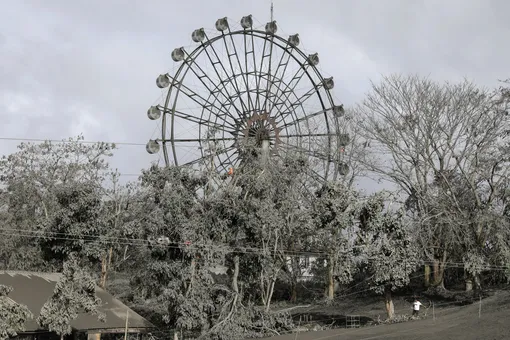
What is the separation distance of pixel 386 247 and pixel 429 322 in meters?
4.33

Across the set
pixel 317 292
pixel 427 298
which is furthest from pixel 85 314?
pixel 317 292

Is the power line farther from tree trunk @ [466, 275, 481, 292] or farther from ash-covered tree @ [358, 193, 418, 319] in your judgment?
tree trunk @ [466, 275, 481, 292]

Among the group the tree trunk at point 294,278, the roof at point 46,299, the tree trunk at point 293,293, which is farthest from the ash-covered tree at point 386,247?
the tree trunk at point 293,293

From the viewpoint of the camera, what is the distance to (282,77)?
34.6 meters

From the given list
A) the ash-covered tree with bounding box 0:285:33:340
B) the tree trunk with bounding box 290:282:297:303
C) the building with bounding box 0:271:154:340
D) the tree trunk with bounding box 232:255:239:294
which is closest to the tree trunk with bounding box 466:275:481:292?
the tree trunk with bounding box 290:282:297:303

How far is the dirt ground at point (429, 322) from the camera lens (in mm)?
23797

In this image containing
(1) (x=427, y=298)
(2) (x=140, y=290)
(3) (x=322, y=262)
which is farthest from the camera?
(3) (x=322, y=262)

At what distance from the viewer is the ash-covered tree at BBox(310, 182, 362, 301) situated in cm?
3145

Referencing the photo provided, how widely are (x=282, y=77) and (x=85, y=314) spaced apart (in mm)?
17242

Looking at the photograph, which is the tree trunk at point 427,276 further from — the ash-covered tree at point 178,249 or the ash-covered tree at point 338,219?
the ash-covered tree at point 178,249

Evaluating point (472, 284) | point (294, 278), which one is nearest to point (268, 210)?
point (472, 284)

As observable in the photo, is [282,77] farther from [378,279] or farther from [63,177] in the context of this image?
[63,177]

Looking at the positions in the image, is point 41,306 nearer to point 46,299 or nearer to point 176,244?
point 46,299

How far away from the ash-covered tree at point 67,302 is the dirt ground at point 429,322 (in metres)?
9.44
